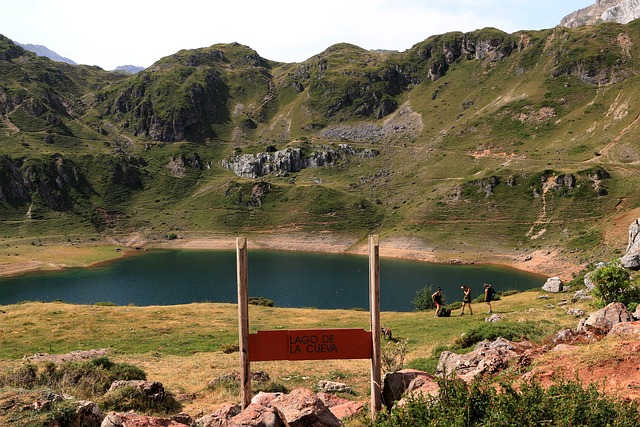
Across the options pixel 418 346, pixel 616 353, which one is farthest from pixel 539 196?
pixel 616 353

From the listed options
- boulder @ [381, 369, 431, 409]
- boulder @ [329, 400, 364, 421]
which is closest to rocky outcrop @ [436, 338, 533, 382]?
boulder @ [381, 369, 431, 409]

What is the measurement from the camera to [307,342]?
10578mm

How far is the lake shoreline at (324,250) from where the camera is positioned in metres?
107

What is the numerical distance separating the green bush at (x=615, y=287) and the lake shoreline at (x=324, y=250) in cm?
6659

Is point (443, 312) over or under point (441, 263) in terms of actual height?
over

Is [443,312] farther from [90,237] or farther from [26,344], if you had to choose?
[90,237]

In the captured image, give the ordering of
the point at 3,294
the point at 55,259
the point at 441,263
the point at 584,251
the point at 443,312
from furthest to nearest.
A: the point at 55,259 < the point at 441,263 < the point at 584,251 < the point at 3,294 < the point at 443,312

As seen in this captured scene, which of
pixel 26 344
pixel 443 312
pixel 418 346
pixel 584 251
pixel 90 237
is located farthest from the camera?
pixel 90 237

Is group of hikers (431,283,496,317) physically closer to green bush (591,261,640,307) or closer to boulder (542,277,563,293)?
green bush (591,261,640,307)

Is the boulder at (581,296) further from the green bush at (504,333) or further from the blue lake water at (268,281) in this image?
the blue lake water at (268,281)

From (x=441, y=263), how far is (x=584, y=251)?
1399 inches

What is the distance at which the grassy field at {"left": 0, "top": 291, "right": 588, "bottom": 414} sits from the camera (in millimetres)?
19562

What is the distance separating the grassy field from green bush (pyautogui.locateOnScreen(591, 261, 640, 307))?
2904 mm

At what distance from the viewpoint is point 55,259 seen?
125812 mm
